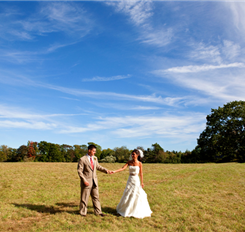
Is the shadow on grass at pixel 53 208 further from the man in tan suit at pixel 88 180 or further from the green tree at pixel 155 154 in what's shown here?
the green tree at pixel 155 154

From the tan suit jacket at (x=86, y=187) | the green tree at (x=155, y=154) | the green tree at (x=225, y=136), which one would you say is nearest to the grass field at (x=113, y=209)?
the tan suit jacket at (x=86, y=187)

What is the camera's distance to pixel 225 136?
50.2 m

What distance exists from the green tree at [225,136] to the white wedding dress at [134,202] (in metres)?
45.5

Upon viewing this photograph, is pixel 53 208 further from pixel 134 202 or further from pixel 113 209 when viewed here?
pixel 134 202

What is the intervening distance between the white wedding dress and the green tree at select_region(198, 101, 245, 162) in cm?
4548

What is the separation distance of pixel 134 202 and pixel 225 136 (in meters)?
48.5

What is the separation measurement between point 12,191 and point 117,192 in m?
7.33

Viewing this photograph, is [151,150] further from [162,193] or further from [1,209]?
[1,209]

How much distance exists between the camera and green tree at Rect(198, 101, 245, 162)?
49.3 m

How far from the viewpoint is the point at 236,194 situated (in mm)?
14414

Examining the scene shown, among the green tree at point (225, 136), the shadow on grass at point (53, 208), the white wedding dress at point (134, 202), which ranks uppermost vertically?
the green tree at point (225, 136)

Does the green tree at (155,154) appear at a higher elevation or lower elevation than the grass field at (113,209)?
higher

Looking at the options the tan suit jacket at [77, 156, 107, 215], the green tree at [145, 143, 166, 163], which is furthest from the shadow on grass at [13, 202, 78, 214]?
the green tree at [145, 143, 166, 163]

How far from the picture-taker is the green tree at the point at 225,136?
49259mm
